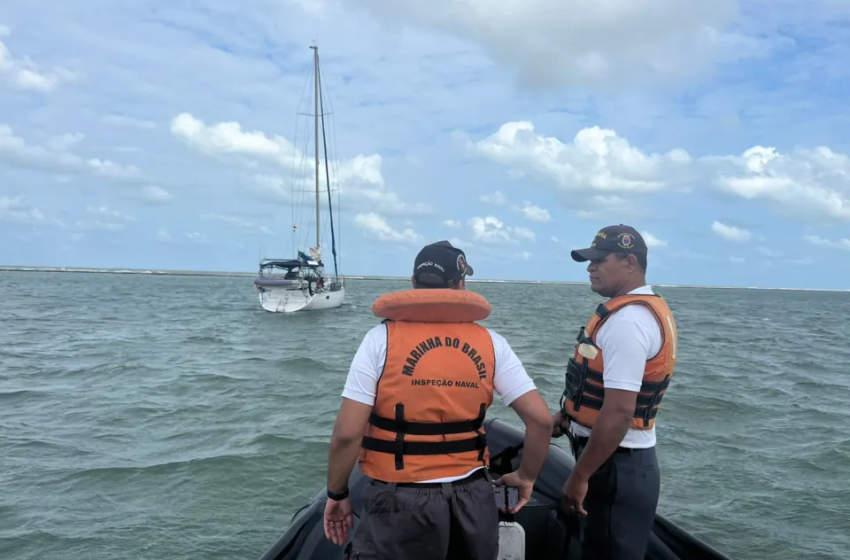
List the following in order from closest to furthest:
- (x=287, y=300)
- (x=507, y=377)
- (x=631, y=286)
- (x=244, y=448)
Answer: (x=507, y=377), (x=631, y=286), (x=244, y=448), (x=287, y=300)

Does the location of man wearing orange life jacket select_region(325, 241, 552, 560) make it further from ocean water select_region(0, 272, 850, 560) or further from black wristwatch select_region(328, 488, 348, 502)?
ocean water select_region(0, 272, 850, 560)

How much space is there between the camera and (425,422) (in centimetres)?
243

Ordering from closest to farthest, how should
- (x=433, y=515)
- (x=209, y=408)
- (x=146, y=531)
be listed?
(x=433, y=515), (x=146, y=531), (x=209, y=408)

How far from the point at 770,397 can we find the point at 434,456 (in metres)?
12.7

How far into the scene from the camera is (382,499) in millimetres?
2408

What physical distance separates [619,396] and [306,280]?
3592 centimetres

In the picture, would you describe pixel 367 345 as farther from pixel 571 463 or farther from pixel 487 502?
pixel 571 463

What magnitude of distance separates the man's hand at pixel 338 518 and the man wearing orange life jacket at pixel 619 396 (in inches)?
42.2

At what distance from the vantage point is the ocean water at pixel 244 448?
5945 mm

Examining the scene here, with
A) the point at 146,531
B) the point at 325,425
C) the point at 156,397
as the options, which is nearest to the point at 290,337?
the point at 156,397

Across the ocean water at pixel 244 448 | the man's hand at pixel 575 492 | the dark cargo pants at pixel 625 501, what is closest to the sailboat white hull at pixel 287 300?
the ocean water at pixel 244 448

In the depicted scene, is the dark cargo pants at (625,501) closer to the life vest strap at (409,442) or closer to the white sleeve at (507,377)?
the white sleeve at (507,377)

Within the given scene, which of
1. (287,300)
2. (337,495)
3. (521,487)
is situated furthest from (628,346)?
(287,300)

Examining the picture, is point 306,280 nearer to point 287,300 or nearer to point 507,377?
point 287,300
